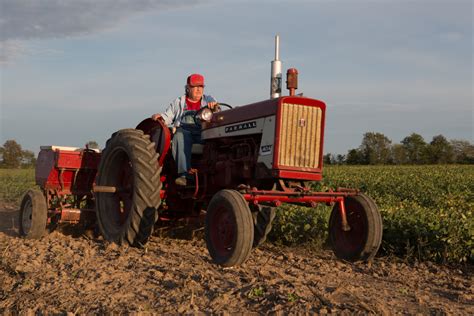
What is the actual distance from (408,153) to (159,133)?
7458cm

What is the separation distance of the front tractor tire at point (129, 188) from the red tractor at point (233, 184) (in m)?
0.01

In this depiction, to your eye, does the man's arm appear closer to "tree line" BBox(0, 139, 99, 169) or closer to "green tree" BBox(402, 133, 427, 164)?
"tree line" BBox(0, 139, 99, 169)

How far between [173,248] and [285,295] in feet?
10.4

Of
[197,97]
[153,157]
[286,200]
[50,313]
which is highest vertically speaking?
[197,97]

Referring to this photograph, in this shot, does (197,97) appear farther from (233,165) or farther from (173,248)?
(173,248)

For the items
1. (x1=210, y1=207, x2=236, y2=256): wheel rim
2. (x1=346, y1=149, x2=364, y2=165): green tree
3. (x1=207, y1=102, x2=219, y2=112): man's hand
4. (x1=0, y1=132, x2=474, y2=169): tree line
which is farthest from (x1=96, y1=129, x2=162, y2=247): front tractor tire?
(x1=346, y1=149, x2=364, y2=165): green tree

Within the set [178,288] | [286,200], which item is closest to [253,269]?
[286,200]

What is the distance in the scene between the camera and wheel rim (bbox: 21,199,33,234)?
784cm

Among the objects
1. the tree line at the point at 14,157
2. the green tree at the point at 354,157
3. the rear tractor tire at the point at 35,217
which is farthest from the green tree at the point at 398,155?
the rear tractor tire at the point at 35,217

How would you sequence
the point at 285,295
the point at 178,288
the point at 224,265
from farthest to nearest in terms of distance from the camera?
1. the point at 224,265
2. the point at 178,288
3. the point at 285,295

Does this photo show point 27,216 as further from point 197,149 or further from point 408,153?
point 408,153

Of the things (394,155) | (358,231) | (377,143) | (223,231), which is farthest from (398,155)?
(223,231)

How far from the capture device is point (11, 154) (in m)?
60.7

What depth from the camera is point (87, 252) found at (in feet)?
18.9
